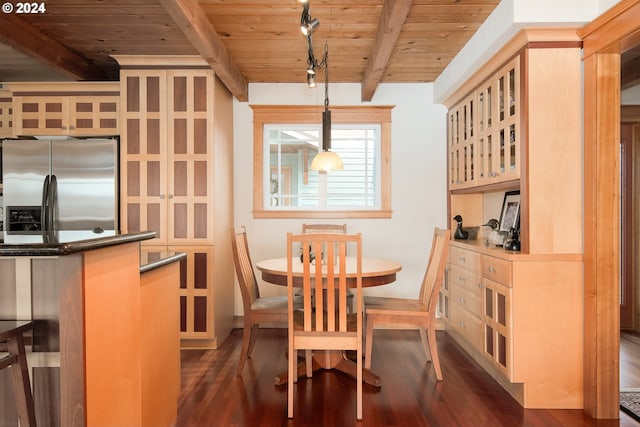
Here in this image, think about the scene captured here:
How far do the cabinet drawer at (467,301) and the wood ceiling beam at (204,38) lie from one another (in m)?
2.67

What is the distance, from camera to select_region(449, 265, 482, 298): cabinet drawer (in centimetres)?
287

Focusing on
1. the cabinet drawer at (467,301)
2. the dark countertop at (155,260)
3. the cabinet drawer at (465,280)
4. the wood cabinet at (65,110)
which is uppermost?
the wood cabinet at (65,110)

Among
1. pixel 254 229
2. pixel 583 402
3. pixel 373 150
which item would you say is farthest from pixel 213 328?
pixel 583 402

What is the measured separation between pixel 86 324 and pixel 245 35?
244 centimetres

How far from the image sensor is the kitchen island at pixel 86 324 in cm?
115

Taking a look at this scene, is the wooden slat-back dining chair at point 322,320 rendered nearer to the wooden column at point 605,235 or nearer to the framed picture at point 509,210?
the wooden column at point 605,235

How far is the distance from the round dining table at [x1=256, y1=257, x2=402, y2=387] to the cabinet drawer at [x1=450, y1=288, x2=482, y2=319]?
0.70m

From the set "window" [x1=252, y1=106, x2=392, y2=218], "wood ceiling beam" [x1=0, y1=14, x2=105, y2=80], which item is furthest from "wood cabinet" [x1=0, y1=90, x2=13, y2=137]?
"window" [x1=252, y1=106, x2=392, y2=218]

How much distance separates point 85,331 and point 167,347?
740 mm

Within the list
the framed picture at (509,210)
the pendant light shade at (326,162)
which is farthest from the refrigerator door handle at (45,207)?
the framed picture at (509,210)

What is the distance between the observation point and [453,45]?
3.08 metres

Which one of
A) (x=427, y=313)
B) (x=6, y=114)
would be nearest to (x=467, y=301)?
(x=427, y=313)

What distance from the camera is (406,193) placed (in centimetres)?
398

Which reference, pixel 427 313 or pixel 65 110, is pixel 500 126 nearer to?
pixel 427 313
